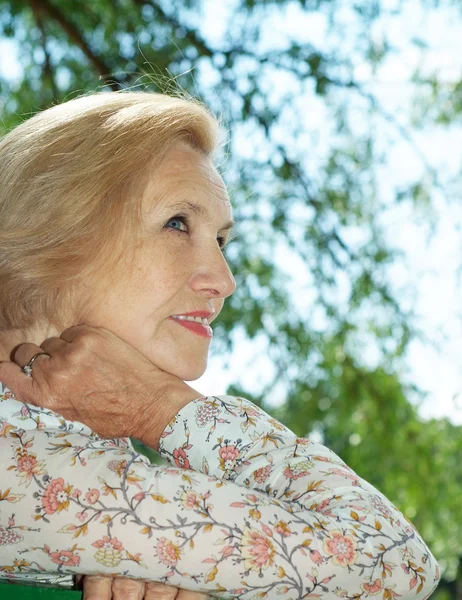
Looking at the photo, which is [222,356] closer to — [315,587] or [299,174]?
[299,174]

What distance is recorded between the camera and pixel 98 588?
1.18m

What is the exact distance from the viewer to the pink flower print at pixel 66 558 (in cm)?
112

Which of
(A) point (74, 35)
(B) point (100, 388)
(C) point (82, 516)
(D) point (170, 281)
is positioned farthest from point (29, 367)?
(A) point (74, 35)

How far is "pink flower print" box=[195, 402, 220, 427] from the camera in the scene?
4.36 feet

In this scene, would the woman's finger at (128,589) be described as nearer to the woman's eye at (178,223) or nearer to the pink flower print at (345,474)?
the pink flower print at (345,474)

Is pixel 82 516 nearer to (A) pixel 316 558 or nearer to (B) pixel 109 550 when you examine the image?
(B) pixel 109 550

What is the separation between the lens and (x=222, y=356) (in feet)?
13.1

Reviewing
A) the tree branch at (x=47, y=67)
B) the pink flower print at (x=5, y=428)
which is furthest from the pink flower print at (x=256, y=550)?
the tree branch at (x=47, y=67)

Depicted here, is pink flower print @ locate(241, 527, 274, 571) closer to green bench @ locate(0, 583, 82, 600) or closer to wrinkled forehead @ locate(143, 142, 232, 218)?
green bench @ locate(0, 583, 82, 600)

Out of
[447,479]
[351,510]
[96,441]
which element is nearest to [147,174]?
[96,441]

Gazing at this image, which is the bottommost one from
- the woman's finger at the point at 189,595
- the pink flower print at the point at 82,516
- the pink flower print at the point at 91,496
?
the woman's finger at the point at 189,595

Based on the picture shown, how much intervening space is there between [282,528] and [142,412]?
14.1 inches

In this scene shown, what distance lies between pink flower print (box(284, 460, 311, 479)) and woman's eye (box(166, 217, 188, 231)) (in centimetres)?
47

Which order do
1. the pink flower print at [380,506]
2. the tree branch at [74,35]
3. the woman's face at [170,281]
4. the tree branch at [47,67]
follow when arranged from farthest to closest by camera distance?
the tree branch at [47,67]
the tree branch at [74,35]
the woman's face at [170,281]
the pink flower print at [380,506]
